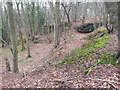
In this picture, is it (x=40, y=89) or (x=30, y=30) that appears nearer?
(x=40, y=89)

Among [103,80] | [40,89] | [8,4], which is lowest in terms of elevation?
[40,89]

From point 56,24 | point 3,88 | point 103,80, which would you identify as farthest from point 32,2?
point 103,80

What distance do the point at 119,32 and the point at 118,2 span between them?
3.84 feet

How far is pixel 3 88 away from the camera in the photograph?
5621 mm

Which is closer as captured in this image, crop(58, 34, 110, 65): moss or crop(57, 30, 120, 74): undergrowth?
crop(57, 30, 120, 74): undergrowth

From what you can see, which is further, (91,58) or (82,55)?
(82,55)

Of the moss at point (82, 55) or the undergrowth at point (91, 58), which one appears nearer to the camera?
the undergrowth at point (91, 58)

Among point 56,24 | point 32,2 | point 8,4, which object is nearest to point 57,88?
point 8,4

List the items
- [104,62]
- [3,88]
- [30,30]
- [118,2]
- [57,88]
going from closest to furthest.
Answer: [57,88], [118,2], [104,62], [3,88], [30,30]

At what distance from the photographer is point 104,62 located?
16.8 feet

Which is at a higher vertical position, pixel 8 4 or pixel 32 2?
pixel 32 2

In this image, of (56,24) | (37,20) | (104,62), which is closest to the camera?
(104,62)

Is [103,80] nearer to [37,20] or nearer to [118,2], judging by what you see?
[118,2]

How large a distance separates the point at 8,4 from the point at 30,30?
21871 mm
